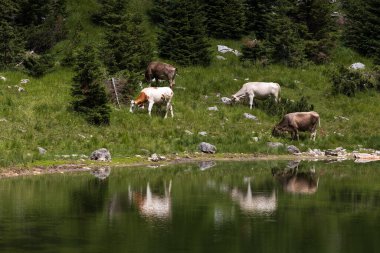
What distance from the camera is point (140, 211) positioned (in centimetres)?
2352

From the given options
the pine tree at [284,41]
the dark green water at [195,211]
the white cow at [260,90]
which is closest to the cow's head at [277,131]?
the white cow at [260,90]

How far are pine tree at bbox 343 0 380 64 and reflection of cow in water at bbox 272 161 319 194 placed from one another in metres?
29.7

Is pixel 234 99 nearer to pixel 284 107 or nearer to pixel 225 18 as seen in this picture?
pixel 284 107

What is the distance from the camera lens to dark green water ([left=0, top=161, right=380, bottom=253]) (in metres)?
18.6

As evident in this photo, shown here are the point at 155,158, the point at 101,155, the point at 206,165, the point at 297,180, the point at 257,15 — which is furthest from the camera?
the point at 257,15

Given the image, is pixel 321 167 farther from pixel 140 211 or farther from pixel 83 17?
pixel 83 17

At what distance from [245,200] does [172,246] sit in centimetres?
841

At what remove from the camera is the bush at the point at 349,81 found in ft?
173

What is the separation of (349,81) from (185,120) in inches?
575

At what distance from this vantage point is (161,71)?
Answer: 4862 centimetres

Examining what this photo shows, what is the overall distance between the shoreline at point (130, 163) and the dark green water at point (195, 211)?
1.00 metres

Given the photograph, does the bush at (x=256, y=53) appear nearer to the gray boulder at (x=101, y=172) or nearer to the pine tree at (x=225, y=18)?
the pine tree at (x=225, y=18)

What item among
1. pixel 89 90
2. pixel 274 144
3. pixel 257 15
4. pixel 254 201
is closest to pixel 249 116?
pixel 274 144

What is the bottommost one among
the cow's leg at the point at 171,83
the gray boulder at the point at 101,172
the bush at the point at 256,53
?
the gray boulder at the point at 101,172
